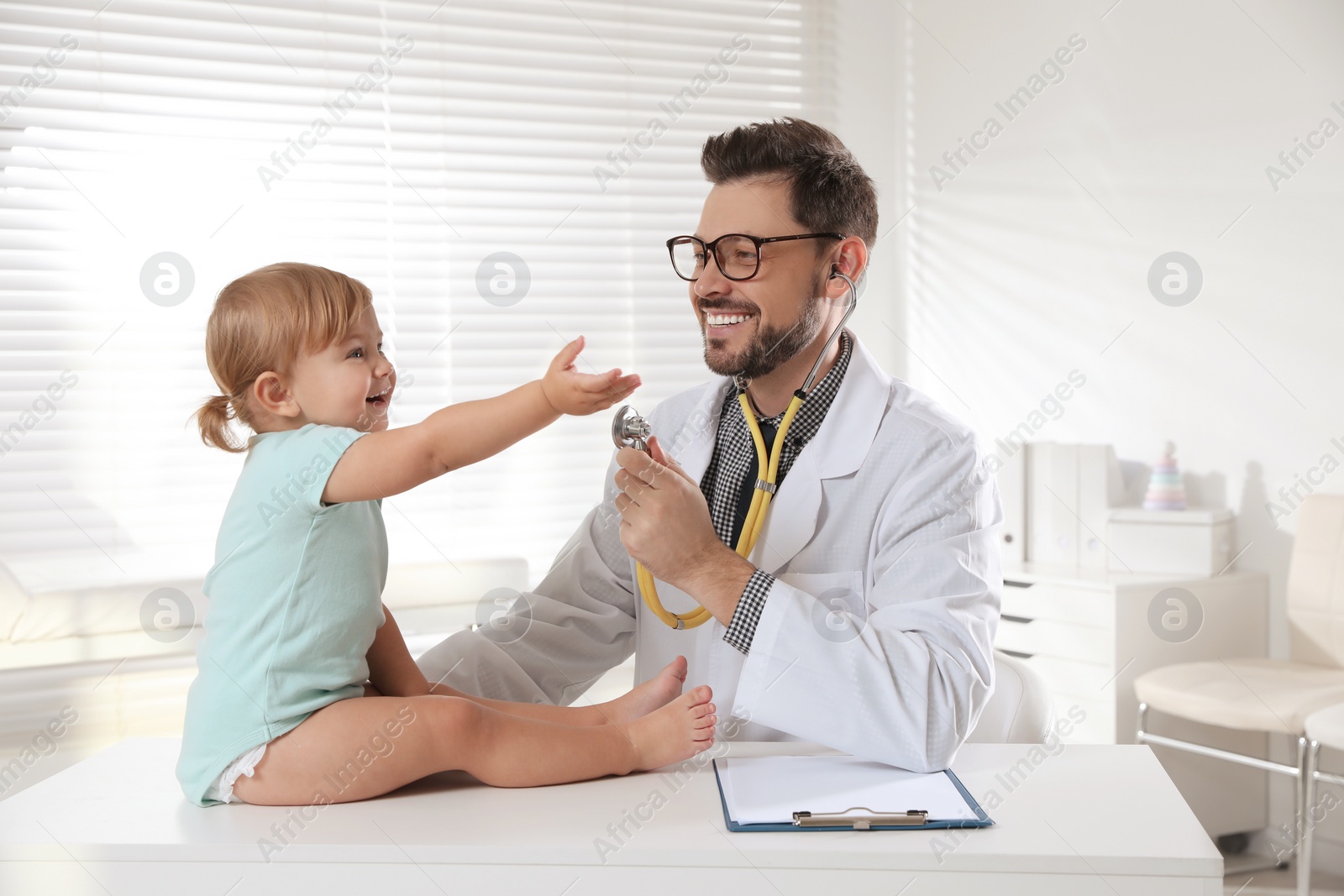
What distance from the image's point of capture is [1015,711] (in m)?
1.40

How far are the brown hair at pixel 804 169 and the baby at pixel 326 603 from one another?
2.22ft

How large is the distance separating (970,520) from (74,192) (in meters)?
2.78

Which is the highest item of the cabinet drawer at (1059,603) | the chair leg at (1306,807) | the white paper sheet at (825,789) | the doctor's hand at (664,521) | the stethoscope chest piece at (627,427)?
the stethoscope chest piece at (627,427)

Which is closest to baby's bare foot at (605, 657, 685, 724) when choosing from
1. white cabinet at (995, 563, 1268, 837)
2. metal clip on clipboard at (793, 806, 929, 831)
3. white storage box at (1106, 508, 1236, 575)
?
metal clip on clipboard at (793, 806, 929, 831)

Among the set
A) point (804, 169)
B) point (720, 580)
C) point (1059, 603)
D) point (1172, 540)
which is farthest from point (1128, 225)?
point (720, 580)

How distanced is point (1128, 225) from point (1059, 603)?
45.9 inches

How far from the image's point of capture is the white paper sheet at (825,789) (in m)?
1.00

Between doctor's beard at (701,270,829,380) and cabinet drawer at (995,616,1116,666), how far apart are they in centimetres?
150

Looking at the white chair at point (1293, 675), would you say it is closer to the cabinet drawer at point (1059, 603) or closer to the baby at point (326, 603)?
the cabinet drawer at point (1059, 603)

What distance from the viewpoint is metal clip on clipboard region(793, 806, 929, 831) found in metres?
0.96

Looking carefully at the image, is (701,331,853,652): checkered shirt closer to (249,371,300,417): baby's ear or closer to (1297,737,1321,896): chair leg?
(249,371,300,417): baby's ear

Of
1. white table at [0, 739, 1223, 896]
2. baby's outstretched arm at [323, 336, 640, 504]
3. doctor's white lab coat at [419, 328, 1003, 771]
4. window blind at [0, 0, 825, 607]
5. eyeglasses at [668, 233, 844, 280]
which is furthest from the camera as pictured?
window blind at [0, 0, 825, 607]

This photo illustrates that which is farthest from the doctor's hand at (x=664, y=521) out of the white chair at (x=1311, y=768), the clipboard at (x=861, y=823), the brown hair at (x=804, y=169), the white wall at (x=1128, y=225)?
the white wall at (x=1128, y=225)

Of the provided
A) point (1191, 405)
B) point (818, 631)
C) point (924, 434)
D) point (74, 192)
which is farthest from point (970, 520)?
point (74, 192)
